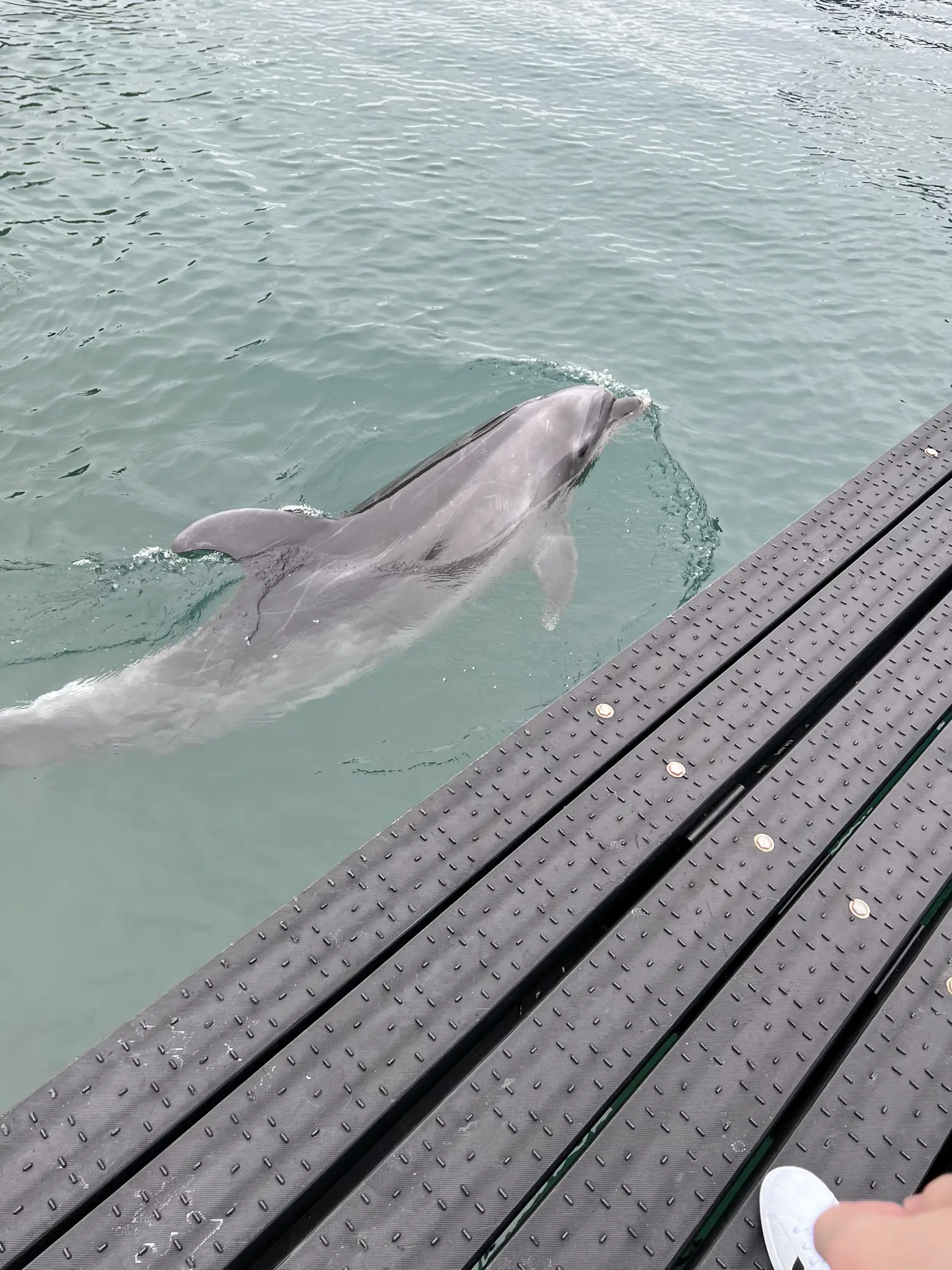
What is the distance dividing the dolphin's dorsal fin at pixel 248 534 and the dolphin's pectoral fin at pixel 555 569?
89.9 inches

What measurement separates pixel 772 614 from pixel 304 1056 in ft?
15.6

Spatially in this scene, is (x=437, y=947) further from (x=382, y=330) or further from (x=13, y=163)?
(x=13, y=163)

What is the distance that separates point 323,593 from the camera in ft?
27.4

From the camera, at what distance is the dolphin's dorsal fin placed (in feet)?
26.5

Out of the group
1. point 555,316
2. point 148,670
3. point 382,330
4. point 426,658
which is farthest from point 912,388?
point 148,670

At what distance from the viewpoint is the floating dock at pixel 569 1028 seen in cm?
414

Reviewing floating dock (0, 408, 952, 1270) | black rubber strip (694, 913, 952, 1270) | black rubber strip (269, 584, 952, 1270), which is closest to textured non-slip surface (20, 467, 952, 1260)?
floating dock (0, 408, 952, 1270)

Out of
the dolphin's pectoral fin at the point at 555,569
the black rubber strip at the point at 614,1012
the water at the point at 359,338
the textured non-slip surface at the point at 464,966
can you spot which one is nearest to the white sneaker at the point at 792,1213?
the black rubber strip at the point at 614,1012

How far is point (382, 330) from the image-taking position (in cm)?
1329

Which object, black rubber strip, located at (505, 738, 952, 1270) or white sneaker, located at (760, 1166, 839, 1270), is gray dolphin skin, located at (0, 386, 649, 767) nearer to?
black rubber strip, located at (505, 738, 952, 1270)

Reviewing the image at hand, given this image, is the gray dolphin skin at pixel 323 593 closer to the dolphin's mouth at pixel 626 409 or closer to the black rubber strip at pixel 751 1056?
the dolphin's mouth at pixel 626 409

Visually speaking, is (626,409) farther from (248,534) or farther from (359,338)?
(248,534)

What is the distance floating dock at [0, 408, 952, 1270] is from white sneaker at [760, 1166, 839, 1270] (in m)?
0.11

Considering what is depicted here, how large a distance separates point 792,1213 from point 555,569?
6.25m
